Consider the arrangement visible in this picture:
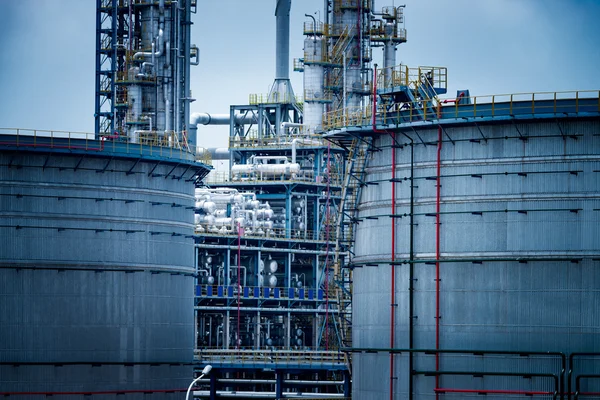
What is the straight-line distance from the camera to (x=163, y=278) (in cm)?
7050

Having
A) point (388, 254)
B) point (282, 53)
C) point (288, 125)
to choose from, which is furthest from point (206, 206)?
point (388, 254)

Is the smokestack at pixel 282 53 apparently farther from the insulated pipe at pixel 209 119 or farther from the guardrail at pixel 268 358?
the guardrail at pixel 268 358

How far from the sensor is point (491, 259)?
58938mm

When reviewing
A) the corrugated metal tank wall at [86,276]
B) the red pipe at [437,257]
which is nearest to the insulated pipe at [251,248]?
the corrugated metal tank wall at [86,276]

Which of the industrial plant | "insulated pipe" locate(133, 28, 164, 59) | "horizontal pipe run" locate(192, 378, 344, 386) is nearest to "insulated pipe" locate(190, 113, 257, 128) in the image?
"insulated pipe" locate(133, 28, 164, 59)

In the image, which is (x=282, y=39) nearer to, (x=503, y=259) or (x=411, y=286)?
(x=411, y=286)

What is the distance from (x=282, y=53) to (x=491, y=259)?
64.8 meters

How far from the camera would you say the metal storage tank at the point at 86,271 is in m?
65.6

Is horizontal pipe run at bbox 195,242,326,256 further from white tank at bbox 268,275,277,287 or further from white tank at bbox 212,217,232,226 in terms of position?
white tank at bbox 268,275,277,287

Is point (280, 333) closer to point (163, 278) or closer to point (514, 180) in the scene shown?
point (163, 278)

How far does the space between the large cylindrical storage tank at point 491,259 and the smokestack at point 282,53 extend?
58531 mm

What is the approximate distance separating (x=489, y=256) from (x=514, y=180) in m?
3.20

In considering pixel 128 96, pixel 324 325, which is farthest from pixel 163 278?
pixel 324 325

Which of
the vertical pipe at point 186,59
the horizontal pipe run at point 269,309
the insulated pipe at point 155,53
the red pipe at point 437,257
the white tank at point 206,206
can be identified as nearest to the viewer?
the red pipe at point 437,257
